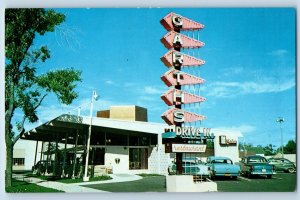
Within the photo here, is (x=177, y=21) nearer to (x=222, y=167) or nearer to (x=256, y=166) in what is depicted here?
(x=222, y=167)

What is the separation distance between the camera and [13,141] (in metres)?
15.3

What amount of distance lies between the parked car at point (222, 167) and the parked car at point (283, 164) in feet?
4.47

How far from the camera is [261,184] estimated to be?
1476cm

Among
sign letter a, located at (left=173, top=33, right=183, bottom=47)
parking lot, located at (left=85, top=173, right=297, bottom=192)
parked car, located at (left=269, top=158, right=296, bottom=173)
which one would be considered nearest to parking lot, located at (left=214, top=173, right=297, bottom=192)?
parking lot, located at (left=85, top=173, right=297, bottom=192)

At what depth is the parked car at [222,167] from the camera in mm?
15883

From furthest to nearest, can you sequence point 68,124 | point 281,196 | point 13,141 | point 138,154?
1. point 138,154
2. point 68,124
3. point 13,141
4. point 281,196

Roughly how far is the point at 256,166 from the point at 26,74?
362 inches

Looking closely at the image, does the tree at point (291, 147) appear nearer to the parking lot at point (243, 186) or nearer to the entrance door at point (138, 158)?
the parking lot at point (243, 186)

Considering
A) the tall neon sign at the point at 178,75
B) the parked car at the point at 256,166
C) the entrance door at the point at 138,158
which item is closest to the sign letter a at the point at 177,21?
the tall neon sign at the point at 178,75

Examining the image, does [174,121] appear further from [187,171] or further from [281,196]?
[281,196]

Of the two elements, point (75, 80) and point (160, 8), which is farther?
point (75, 80)

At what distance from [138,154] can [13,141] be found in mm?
7640
